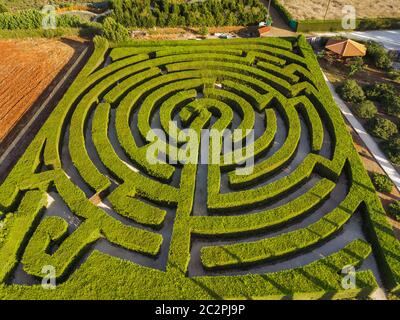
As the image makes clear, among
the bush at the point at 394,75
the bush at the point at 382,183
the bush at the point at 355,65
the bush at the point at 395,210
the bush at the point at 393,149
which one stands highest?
the bush at the point at 355,65

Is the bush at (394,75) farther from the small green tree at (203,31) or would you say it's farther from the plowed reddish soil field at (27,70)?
the plowed reddish soil field at (27,70)

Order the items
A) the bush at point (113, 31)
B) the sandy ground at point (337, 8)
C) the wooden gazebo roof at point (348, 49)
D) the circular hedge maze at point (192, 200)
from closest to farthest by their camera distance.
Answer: the circular hedge maze at point (192, 200)
the wooden gazebo roof at point (348, 49)
the bush at point (113, 31)
the sandy ground at point (337, 8)

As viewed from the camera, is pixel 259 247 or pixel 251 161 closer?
pixel 259 247

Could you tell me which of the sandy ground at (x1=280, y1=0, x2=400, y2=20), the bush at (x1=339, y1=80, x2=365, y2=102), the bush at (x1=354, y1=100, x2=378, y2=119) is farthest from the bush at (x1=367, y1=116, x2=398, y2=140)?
the sandy ground at (x1=280, y1=0, x2=400, y2=20)

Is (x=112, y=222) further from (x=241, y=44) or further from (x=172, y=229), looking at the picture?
(x=241, y=44)

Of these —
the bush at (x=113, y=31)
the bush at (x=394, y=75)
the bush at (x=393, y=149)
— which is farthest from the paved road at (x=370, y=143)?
the bush at (x=113, y=31)
